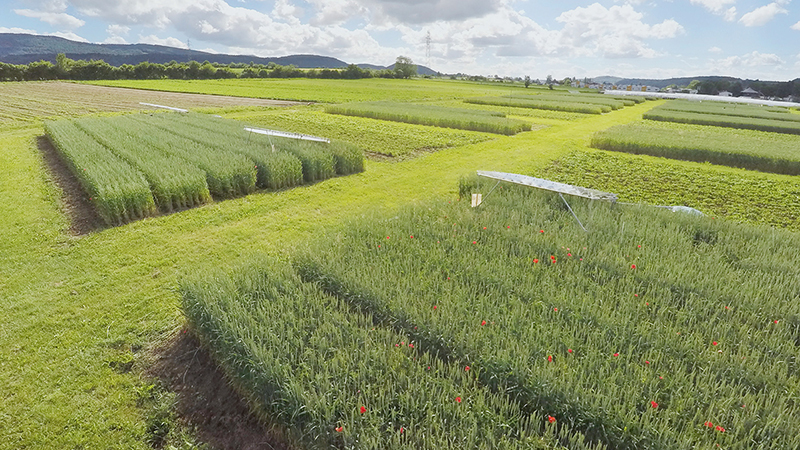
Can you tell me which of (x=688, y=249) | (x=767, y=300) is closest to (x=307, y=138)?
(x=688, y=249)

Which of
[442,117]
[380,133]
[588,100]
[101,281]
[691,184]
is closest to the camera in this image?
[101,281]

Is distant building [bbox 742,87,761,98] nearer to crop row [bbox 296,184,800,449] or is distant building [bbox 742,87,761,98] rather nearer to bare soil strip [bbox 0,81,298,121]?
bare soil strip [bbox 0,81,298,121]

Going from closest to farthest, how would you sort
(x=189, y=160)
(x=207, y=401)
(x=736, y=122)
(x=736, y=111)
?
1. (x=207, y=401)
2. (x=189, y=160)
3. (x=736, y=122)
4. (x=736, y=111)

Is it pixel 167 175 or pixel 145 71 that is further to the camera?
pixel 145 71

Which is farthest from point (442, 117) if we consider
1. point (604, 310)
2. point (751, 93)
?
point (751, 93)

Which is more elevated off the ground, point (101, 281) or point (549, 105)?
point (549, 105)

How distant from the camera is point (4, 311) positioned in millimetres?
6121

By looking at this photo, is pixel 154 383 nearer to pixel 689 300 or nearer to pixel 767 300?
pixel 689 300

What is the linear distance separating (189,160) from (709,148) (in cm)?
2219

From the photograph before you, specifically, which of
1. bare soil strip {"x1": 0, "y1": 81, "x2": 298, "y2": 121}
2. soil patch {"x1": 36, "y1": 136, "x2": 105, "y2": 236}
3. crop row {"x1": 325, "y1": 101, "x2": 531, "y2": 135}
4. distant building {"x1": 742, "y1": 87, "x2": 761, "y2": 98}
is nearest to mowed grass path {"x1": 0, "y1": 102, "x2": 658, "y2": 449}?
soil patch {"x1": 36, "y1": 136, "x2": 105, "y2": 236}

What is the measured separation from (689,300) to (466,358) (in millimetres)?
3248

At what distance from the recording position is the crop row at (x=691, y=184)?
1185 cm

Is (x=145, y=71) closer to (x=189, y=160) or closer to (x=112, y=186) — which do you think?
(x=189, y=160)

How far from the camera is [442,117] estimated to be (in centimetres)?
2695
